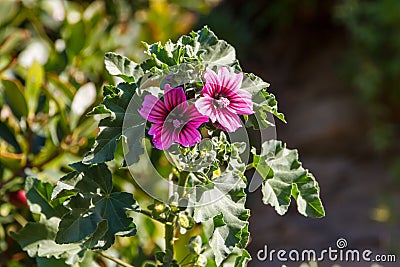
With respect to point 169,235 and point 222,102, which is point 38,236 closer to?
point 169,235

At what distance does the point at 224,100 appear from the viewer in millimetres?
817

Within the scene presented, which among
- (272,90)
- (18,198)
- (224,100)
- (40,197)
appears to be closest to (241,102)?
(224,100)

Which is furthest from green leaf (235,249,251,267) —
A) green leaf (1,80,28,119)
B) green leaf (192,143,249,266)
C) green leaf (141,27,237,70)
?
green leaf (1,80,28,119)

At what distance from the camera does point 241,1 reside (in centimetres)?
451

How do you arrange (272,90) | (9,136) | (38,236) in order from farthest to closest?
(272,90)
(9,136)
(38,236)

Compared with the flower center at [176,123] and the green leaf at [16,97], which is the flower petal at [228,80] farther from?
the green leaf at [16,97]

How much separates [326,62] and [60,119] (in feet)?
9.56

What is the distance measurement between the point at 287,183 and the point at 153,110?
0.23 metres

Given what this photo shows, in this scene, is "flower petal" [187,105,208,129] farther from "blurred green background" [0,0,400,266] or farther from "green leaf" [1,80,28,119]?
"green leaf" [1,80,28,119]

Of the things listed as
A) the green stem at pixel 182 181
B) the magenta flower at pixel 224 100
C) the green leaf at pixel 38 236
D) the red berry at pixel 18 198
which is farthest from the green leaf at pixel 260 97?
the red berry at pixel 18 198

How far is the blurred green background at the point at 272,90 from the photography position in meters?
1.44

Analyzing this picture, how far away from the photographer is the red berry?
4.33ft

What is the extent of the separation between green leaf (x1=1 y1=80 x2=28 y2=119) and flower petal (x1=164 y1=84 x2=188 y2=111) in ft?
2.17

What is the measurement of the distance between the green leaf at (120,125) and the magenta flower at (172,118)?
0.02 meters
